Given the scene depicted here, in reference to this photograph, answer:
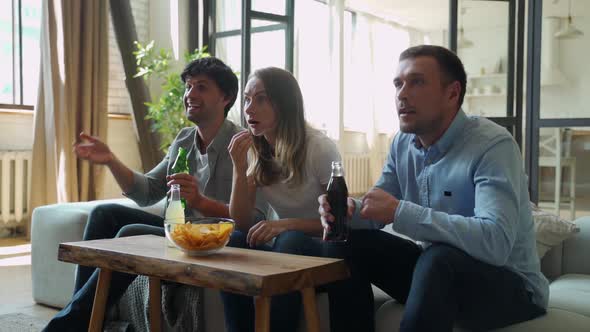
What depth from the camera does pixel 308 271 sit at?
1.51 metres

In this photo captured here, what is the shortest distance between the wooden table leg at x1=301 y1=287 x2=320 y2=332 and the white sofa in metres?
0.22

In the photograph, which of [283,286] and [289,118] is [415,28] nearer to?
[289,118]

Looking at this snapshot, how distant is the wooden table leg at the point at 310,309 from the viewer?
160 centimetres

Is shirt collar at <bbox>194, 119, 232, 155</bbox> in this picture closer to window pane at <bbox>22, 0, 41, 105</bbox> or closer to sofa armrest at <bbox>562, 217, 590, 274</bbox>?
sofa armrest at <bbox>562, 217, 590, 274</bbox>

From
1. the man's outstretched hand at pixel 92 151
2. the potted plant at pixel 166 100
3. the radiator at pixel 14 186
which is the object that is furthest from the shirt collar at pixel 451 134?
the radiator at pixel 14 186

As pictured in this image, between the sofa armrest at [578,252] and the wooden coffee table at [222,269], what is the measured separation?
1.11 metres

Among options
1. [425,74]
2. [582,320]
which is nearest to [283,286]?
[425,74]

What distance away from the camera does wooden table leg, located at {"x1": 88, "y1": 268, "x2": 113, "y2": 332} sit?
1.98 metres

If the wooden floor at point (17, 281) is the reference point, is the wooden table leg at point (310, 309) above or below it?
above

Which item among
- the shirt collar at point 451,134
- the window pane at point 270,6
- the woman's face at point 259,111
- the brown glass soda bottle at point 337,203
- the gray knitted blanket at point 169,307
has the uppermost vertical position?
the window pane at point 270,6

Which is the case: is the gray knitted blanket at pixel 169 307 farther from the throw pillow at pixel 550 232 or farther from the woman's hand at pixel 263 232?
the throw pillow at pixel 550 232

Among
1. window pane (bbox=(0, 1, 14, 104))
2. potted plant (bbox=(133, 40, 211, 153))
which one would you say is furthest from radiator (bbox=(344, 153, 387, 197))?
window pane (bbox=(0, 1, 14, 104))

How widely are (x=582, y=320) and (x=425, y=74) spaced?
2.44 ft

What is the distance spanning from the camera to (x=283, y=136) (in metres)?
→ 2.13
